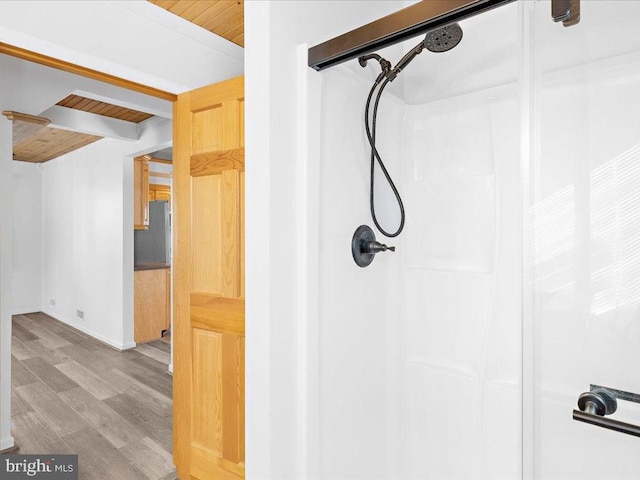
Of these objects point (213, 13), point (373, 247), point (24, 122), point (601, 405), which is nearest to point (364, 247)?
point (373, 247)

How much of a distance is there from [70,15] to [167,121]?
7.45ft

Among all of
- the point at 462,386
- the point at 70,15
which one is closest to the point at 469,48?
the point at 462,386

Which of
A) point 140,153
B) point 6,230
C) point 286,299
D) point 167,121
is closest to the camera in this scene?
point 286,299

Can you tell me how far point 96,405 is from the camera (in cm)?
314

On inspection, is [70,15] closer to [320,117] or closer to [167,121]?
[320,117]

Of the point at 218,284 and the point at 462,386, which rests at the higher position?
the point at 218,284

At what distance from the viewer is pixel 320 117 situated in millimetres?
1327

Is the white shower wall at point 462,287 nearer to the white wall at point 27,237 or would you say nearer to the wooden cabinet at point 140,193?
the wooden cabinet at point 140,193

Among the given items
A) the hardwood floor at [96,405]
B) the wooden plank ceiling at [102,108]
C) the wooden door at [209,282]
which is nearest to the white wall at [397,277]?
the wooden door at [209,282]

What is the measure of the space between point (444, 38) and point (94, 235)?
199 inches

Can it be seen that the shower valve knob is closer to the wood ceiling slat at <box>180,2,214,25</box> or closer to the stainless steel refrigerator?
the wood ceiling slat at <box>180,2,214,25</box>

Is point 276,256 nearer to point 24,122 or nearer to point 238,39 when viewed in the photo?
point 238,39

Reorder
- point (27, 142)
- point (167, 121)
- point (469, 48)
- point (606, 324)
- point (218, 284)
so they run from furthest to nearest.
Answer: point (27, 142) < point (167, 121) < point (218, 284) < point (469, 48) < point (606, 324)

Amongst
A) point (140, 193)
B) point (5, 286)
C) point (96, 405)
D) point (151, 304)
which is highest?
point (140, 193)
